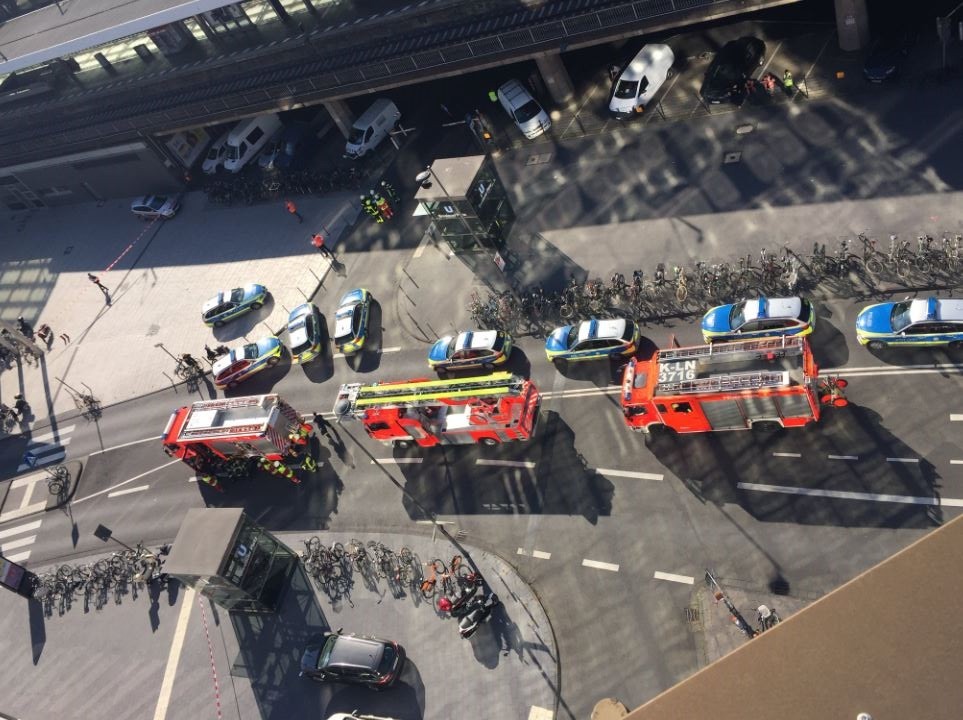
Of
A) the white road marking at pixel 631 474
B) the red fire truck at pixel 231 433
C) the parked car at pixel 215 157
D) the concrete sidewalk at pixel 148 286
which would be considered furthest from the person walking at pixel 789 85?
the parked car at pixel 215 157

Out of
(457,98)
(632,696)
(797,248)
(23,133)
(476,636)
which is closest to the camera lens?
(632,696)

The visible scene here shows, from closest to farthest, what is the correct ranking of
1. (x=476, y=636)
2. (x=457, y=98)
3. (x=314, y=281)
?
(x=476, y=636)
(x=314, y=281)
(x=457, y=98)

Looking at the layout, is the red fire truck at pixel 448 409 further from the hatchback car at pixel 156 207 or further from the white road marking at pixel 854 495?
the hatchback car at pixel 156 207

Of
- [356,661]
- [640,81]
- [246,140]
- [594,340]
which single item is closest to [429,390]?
[594,340]

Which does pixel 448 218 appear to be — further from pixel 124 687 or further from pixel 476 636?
pixel 124 687

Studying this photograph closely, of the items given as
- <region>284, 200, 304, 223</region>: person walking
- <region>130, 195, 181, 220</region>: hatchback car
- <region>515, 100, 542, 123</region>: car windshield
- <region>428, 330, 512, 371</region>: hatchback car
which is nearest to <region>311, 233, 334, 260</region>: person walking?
<region>284, 200, 304, 223</region>: person walking

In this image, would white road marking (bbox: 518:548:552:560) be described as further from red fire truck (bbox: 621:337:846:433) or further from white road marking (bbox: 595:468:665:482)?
red fire truck (bbox: 621:337:846:433)

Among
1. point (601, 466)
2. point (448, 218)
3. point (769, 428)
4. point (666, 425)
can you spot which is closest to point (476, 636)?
point (601, 466)

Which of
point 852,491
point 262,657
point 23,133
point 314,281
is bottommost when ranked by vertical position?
point 852,491

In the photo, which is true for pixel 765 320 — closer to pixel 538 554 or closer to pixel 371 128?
pixel 538 554
